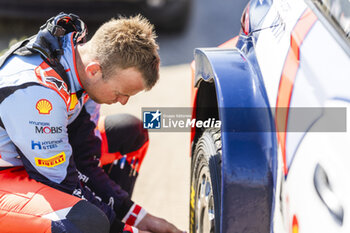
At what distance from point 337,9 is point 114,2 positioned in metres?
4.61

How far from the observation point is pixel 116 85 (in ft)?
6.43

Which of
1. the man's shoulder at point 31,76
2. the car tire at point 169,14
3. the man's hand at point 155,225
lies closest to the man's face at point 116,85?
the man's shoulder at point 31,76

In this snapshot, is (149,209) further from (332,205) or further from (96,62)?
(332,205)

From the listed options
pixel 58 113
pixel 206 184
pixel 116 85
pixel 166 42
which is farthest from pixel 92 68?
pixel 166 42

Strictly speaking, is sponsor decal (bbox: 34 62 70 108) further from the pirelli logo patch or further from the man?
the pirelli logo patch

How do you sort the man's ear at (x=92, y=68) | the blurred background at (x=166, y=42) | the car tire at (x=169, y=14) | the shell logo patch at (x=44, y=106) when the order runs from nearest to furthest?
1. the shell logo patch at (x=44, y=106)
2. the man's ear at (x=92, y=68)
3. the blurred background at (x=166, y=42)
4. the car tire at (x=169, y=14)

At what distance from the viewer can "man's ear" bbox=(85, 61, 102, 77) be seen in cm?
191

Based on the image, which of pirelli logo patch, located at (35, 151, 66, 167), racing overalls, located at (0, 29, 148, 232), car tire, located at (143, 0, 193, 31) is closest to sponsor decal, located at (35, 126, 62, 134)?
racing overalls, located at (0, 29, 148, 232)

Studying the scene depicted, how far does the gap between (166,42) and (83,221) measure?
167 inches

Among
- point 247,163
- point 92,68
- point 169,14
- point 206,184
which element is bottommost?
point 206,184

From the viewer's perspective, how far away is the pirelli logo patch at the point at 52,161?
1.88 m

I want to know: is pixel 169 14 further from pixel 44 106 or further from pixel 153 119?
pixel 44 106

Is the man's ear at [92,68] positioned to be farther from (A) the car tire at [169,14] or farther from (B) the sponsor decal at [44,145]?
(A) the car tire at [169,14]

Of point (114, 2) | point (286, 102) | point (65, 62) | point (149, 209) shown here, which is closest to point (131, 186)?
point (149, 209)
